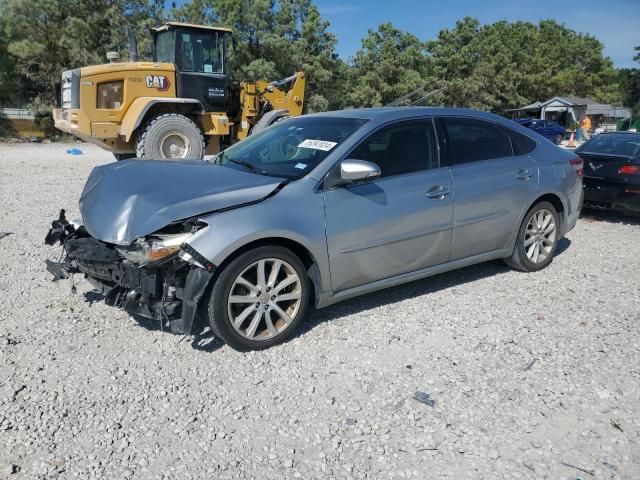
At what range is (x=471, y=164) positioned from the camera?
191 inches

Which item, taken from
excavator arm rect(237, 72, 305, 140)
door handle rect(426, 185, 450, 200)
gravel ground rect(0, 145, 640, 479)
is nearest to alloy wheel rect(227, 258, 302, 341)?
gravel ground rect(0, 145, 640, 479)

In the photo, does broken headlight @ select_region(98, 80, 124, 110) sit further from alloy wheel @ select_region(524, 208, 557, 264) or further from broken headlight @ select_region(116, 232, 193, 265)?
alloy wheel @ select_region(524, 208, 557, 264)

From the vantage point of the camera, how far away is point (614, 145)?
8.39m

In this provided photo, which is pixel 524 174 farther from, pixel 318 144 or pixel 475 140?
pixel 318 144

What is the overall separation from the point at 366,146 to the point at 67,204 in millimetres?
6146

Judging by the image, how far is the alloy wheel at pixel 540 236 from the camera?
5.45m

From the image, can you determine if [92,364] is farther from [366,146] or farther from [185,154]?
[185,154]

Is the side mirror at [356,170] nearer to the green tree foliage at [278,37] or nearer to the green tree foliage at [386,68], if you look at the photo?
the green tree foliage at [278,37]

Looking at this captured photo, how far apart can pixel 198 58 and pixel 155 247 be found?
9.84 m

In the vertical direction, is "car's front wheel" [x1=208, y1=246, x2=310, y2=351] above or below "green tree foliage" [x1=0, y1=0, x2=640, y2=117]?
below

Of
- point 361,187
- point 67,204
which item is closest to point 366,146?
point 361,187

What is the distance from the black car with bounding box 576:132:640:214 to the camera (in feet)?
24.9

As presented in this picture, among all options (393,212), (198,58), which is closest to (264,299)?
(393,212)

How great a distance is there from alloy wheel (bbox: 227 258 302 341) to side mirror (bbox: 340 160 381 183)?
0.78 m
